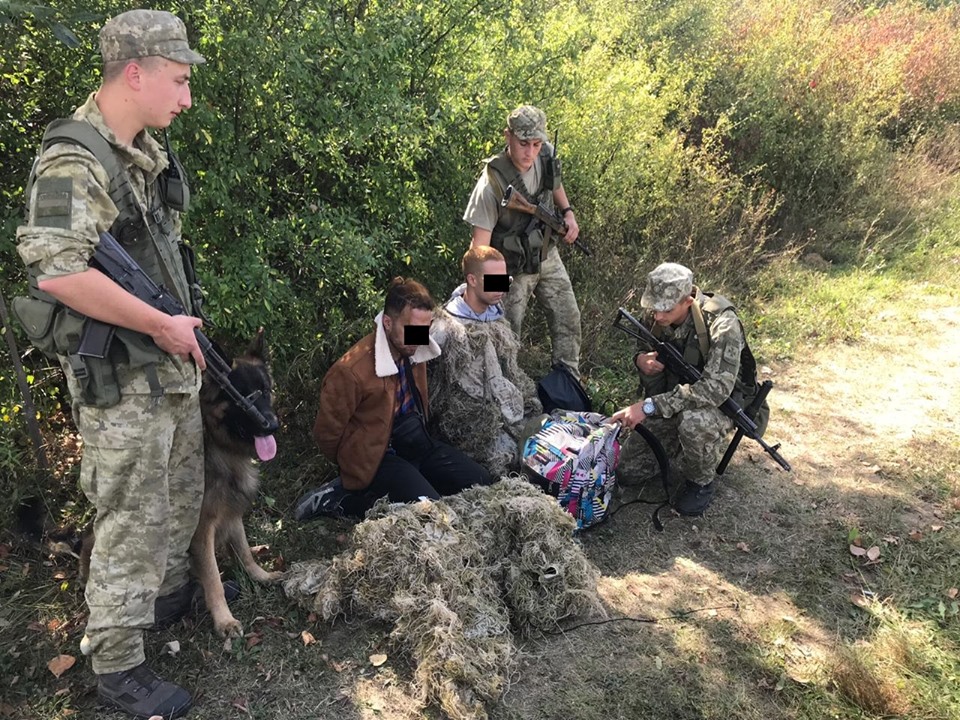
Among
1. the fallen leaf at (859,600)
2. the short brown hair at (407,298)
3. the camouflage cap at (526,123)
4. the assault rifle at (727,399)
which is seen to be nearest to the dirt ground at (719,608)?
→ the fallen leaf at (859,600)

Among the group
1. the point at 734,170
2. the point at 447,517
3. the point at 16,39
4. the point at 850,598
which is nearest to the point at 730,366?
the point at 850,598

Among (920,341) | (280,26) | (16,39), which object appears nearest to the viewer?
(16,39)

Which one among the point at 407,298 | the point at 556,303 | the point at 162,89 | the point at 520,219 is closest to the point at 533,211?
the point at 520,219

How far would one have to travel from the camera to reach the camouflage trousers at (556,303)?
496cm

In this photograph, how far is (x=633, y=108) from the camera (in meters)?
6.72

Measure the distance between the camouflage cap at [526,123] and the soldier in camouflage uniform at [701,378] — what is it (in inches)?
47.0

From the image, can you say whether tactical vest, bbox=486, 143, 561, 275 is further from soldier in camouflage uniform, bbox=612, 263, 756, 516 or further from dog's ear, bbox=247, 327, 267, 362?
dog's ear, bbox=247, 327, 267, 362

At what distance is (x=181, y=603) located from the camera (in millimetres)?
3100

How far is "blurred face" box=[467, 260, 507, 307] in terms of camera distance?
3.94 m

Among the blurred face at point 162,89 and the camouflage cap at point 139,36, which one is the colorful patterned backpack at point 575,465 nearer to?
the blurred face at point 162,89

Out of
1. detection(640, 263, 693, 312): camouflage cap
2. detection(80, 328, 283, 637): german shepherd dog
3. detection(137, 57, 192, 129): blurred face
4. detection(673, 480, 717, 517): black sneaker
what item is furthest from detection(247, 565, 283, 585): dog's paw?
detection(640, 263, 693, 312): camouflage cap

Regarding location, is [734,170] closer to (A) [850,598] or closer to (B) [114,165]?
(A) [850,598]

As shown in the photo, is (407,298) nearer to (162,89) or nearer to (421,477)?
(421,477)

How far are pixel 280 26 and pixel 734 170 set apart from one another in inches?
283
